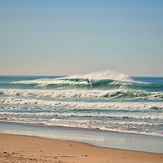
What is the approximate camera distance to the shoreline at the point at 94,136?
518 inches

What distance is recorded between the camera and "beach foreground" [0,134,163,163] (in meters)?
10.5

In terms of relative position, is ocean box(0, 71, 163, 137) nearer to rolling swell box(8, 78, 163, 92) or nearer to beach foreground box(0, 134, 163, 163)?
rolling swell box(8, 78, 163, 92)

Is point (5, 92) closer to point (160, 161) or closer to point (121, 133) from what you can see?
point (121, 133)

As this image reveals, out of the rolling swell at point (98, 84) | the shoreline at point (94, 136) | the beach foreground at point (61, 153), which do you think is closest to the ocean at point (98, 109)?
the rolling swell at point (98, 84)

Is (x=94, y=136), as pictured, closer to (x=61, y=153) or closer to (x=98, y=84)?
(x=61, y=153)

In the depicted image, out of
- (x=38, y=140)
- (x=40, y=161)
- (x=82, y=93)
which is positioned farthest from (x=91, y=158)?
(x=82, y=93)

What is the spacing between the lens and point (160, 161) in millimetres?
11016

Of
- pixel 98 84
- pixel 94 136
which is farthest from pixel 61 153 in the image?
pixel 98 84

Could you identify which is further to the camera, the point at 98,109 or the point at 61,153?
the point at 98,109

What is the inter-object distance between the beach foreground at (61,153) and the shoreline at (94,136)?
77cm

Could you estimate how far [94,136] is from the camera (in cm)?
1499

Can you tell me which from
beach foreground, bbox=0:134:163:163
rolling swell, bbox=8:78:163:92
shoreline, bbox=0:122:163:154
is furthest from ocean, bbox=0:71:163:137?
beach foreground, bbox=0:134:163:163

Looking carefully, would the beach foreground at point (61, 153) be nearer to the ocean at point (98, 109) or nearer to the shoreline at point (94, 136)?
the shoreline at point (94, 136)

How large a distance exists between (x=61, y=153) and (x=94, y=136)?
3454 mm
